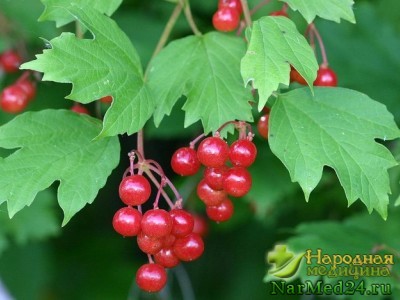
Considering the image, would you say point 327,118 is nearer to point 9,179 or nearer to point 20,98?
point 9,179

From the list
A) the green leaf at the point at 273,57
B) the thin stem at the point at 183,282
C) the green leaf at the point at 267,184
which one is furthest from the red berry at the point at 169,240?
the thin stem at the point at 183,282

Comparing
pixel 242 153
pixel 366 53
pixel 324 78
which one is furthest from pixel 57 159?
pixel 366 53

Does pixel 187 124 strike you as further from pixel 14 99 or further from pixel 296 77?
pixel 14 99

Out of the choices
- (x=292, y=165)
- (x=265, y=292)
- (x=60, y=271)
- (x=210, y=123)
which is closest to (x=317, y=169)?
(x=292, y=165)

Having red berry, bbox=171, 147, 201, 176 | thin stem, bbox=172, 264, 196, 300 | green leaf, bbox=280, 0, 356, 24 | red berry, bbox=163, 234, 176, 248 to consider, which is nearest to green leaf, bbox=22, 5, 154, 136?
red berry, bbox=171, 147, 201, 176

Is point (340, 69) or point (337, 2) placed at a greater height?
point (337, 2)

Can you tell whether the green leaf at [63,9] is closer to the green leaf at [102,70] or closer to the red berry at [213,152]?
the green leaf at [102,70]
